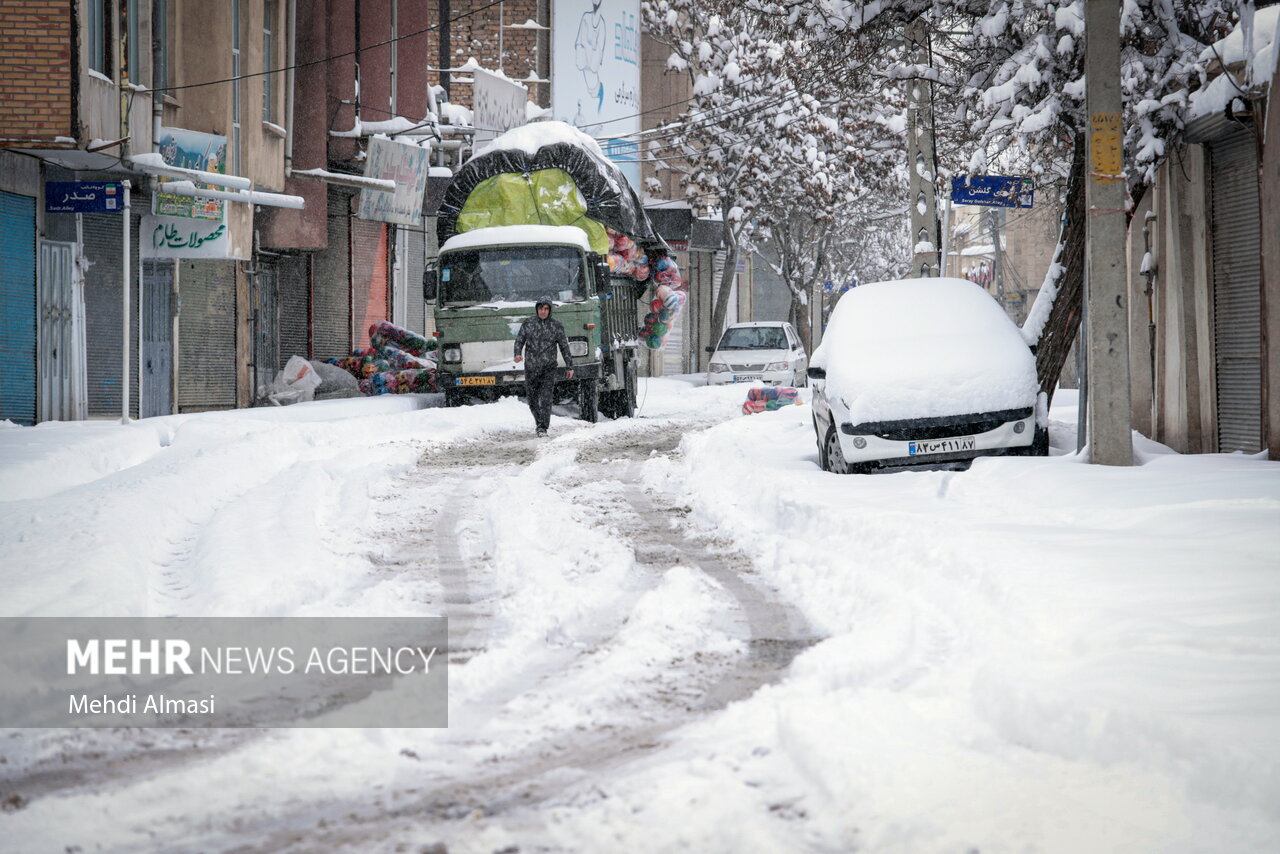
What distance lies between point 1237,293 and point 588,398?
1100 centimetres

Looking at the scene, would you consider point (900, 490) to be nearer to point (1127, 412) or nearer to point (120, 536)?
point (1127, 412)

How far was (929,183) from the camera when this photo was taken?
64.9 ft

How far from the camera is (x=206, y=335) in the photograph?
25250 millimetres

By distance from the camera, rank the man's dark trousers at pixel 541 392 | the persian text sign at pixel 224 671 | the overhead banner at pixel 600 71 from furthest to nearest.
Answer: the overhead banner at pixel 600 71, the man's dark trousers at pixel 541 392, the persian text sign at pixel 224 671

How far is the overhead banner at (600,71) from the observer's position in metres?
45.0

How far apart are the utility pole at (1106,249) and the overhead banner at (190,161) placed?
1466 centimetres

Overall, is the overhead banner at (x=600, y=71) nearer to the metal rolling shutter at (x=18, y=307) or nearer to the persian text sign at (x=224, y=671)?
the metal rolling shutter at (x=18, y=307)

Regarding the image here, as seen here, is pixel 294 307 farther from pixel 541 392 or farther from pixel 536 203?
pixel 541 392

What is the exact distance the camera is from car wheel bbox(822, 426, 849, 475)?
12038 millimetres

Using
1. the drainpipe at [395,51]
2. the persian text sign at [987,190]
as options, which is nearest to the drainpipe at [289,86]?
the drainpipe at [395,51]

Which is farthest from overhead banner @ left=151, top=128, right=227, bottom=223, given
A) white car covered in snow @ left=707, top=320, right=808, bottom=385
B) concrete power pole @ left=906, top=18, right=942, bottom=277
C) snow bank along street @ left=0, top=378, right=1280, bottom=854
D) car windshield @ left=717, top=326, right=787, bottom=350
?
car windshield @ left=717, top=326, right=787, bottom=350

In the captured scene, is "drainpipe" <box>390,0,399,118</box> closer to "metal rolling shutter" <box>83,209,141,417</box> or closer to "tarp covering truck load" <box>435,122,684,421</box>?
"tarp covering truck load" <box>435,122,684,421</box>

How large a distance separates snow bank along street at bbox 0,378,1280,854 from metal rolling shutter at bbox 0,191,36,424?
7082mm

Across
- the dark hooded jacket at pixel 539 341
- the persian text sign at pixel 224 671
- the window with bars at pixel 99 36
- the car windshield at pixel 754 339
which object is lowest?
the persian text sign at pixel 224 671
